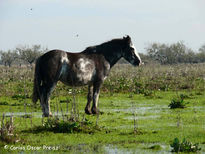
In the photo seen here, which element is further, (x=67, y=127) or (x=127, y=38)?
(x=127, y=38)

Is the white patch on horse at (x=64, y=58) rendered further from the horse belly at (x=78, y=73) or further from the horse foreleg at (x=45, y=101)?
the horse foreleg at (x=45, y=101)

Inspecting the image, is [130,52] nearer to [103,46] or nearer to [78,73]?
[103,46]

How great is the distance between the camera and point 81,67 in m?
16.8

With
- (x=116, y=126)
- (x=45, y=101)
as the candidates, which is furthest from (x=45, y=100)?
(x=116, y=126)

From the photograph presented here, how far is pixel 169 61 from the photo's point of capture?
8800 centimetres

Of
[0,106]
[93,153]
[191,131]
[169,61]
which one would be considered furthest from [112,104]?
[169,61]

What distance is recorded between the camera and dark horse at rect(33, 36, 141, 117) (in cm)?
1577

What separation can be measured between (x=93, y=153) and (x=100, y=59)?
25.9ft

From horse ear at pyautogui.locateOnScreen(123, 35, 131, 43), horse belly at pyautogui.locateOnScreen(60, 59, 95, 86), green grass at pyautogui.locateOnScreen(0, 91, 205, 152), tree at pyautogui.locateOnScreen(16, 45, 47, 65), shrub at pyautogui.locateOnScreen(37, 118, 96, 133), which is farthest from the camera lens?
tree at pyautogui.locateOnScreen(16, 45, 47, 65)

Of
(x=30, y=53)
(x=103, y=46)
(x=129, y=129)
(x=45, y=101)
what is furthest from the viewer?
(x=30, y=53)

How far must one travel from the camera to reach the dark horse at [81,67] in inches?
621

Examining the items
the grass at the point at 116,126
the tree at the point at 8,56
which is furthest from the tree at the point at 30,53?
the grass at the point at 116,126

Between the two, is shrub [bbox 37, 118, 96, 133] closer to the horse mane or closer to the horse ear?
the horse mane

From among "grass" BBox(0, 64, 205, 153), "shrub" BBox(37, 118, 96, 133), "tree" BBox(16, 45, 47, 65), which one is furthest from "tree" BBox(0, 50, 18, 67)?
"shrub" BBox(37, 118, 96, 133)
